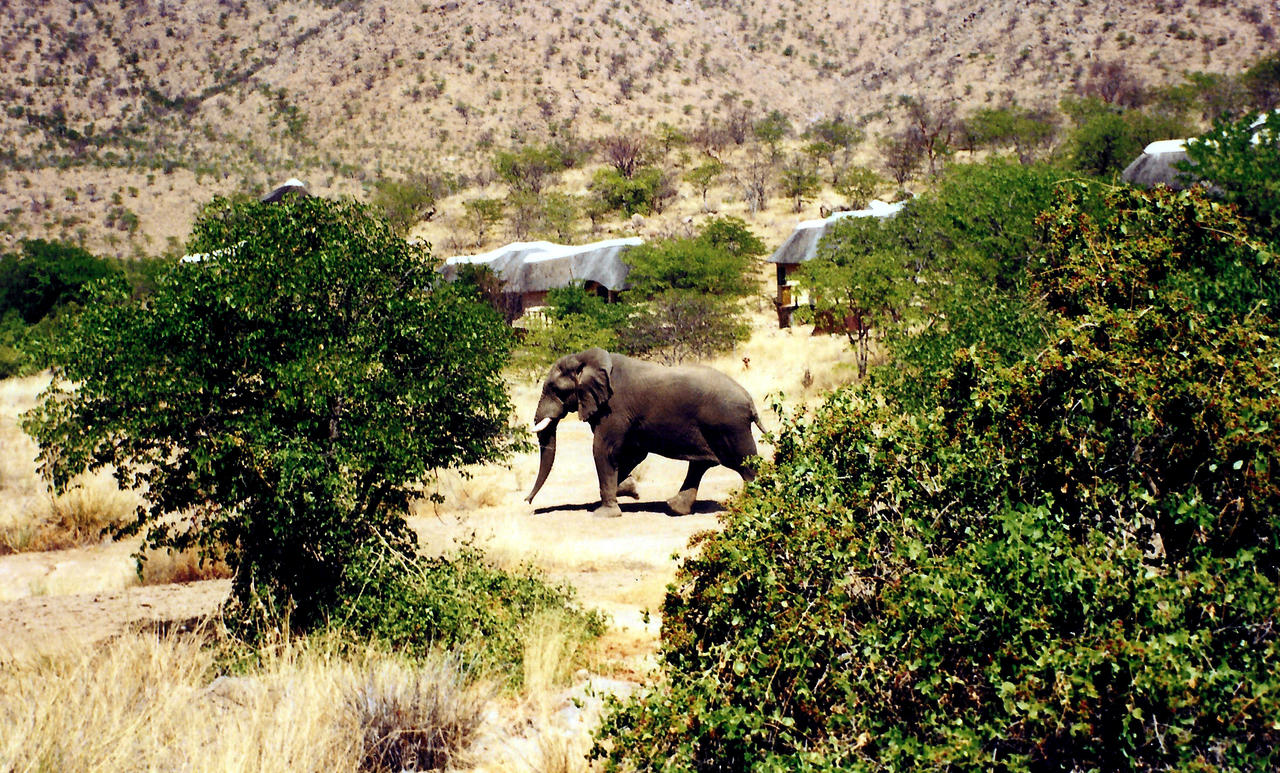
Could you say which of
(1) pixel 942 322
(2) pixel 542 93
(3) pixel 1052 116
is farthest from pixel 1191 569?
(2) pixel 542 93

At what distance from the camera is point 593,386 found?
14.6 metres

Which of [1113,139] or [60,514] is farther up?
[1113,139]

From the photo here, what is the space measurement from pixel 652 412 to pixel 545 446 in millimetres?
1654

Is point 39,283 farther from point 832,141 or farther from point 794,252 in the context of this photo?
point 832,141

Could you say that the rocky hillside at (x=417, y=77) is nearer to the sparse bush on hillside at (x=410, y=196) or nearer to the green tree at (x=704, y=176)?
the sparse bush on hillside at (x=410, y=196)

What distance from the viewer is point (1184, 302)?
462cm

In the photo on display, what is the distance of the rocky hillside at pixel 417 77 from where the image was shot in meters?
74.4

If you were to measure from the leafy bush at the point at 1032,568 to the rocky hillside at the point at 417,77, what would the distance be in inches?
→ 2722

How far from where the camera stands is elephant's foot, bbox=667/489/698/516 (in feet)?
48.9

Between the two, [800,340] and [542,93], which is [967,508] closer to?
[800,340]

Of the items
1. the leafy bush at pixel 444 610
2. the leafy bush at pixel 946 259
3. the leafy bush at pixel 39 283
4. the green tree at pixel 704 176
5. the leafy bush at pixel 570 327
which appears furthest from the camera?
the green tree at pixel 704 176

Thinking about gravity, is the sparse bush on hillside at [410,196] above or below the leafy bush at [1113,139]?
below

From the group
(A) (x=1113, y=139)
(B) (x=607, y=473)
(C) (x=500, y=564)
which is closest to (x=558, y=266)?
(A) (x=1113, y=139)

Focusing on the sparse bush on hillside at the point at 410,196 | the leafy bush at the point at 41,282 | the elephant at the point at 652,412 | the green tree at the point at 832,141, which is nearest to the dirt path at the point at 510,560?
the elephant at the point at 652,412
